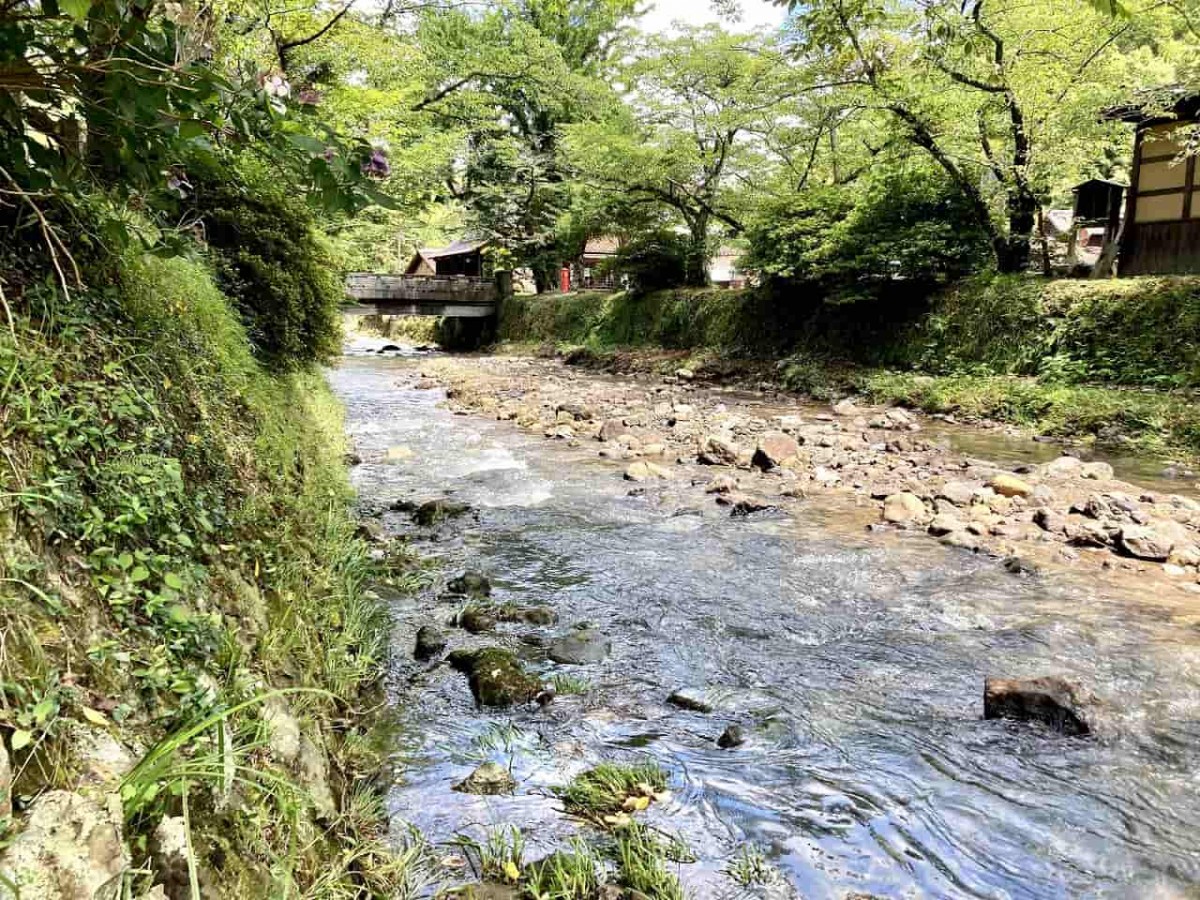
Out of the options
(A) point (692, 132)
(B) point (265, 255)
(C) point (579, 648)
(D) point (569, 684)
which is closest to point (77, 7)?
(D) point (569, 684)

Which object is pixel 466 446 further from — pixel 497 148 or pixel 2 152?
pixel 497 148

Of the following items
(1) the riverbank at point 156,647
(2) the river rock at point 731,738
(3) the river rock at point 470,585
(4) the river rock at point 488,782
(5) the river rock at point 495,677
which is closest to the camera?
(1) the riverbank at point 156,647

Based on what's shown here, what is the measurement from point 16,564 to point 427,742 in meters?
2.18

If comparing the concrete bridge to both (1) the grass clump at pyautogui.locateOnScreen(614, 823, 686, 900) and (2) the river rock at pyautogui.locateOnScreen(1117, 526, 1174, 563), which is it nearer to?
(2) the river rock at pyautogui.locateOnScreen(1117, 526, 1174, 563)

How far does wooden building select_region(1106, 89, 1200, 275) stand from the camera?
1480 centimetres

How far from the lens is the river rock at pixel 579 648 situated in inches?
178

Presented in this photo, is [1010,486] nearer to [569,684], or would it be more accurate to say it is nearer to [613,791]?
[569,684]

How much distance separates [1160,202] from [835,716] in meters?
17.0

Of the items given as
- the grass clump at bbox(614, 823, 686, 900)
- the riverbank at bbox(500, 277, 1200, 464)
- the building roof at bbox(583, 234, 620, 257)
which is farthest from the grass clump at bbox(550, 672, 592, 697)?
the building roof at bbox(583, 234, 620, 257)

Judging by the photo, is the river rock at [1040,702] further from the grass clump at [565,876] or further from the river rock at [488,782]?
the river rock at [488,782]

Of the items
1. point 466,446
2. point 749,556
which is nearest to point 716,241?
point 466,446

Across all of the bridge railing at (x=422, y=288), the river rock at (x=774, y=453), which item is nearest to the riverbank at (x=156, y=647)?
the river rock at (x=774, y=453)

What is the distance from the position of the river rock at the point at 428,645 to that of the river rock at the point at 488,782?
4.01 feet

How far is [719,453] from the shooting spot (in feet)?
34.7
